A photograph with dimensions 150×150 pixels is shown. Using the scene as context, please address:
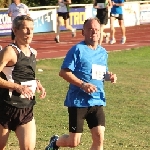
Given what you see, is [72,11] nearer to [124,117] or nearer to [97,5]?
[97,5]

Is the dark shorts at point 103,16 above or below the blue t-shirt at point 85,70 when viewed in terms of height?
below

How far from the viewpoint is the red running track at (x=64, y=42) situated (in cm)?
2012

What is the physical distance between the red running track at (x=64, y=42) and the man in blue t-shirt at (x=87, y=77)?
467 inches

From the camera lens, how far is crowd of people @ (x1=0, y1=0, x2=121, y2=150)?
598 cm

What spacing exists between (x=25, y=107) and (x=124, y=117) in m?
3.90

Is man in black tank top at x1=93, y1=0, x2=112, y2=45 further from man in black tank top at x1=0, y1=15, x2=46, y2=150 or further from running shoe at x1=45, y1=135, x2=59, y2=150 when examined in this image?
man in black tank top at x1=0, y1=15, x2=46, y2=150

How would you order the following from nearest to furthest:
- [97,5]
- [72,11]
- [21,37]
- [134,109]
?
[21,37] < [134,109] < [97,5] < [72,11]

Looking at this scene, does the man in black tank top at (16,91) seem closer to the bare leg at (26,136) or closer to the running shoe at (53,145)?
the bare leg at (26,136)

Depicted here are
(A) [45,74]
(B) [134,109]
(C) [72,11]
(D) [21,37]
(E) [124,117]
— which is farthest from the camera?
(C) [72,11]

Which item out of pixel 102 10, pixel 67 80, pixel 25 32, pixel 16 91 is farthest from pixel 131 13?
pixel 16 91

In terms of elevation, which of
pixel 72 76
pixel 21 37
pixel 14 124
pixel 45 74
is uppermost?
pixel 21 37

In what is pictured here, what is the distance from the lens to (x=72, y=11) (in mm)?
28750

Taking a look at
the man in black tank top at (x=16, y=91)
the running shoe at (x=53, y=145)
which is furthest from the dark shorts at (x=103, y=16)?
the man in black tank top at (x=16, y=91)

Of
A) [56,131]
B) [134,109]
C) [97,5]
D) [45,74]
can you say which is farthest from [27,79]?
[97,5]
